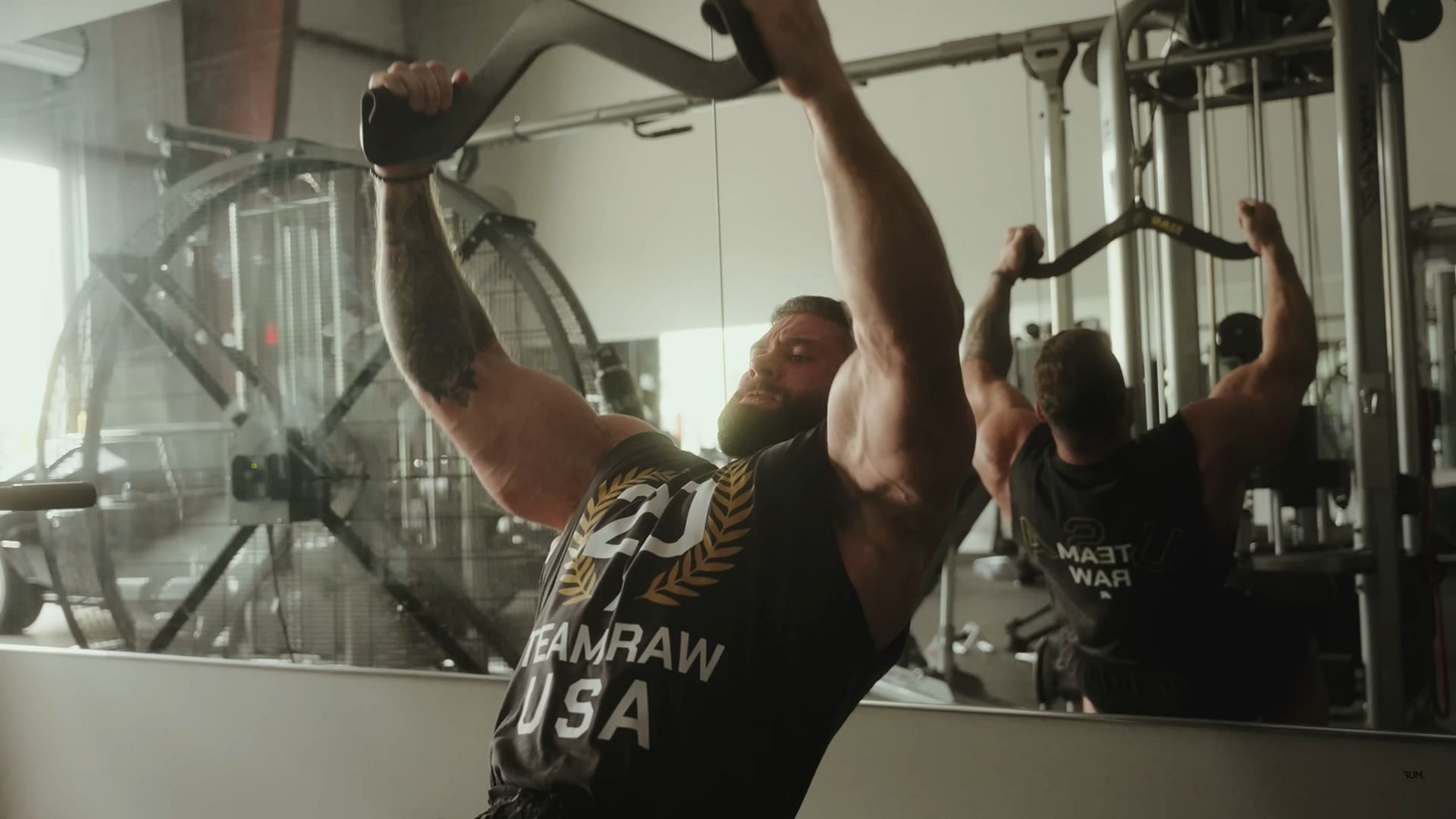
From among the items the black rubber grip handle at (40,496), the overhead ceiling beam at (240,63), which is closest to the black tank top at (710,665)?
the black rubber grip handle at (40,496)

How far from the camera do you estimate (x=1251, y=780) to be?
5.48ft

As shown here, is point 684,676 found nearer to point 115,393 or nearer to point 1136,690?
point 1136,690

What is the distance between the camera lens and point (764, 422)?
1.76m

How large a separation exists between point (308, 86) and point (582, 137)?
2.43 feet

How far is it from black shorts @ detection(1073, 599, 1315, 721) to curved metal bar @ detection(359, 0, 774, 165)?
1.06 m

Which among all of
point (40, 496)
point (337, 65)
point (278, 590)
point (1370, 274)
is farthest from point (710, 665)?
point (337, 65)

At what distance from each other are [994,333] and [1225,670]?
601mm

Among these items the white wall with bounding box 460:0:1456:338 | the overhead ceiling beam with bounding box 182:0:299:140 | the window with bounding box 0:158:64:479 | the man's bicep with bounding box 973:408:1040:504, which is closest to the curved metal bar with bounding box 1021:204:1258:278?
the white wall with bounding box 460:0:1456:338

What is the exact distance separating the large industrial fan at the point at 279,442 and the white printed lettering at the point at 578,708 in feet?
2.69

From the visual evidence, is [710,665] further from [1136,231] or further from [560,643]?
[1136,231]

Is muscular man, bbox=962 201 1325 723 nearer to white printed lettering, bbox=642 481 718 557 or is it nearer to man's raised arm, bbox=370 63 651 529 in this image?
white printed lettering, bbox=642 481 718 557

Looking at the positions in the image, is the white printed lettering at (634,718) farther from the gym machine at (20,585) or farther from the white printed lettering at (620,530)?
the gym machine at (20,585)

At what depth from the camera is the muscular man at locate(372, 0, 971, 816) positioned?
1.23m

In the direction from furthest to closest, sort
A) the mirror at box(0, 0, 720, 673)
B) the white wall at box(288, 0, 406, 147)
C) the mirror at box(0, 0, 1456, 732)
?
the white wall at box(288, 0, 406, 147) → the mirror at box(0, 0, 720, 673) → the mirror at box(0, 0, 1456, 732)
